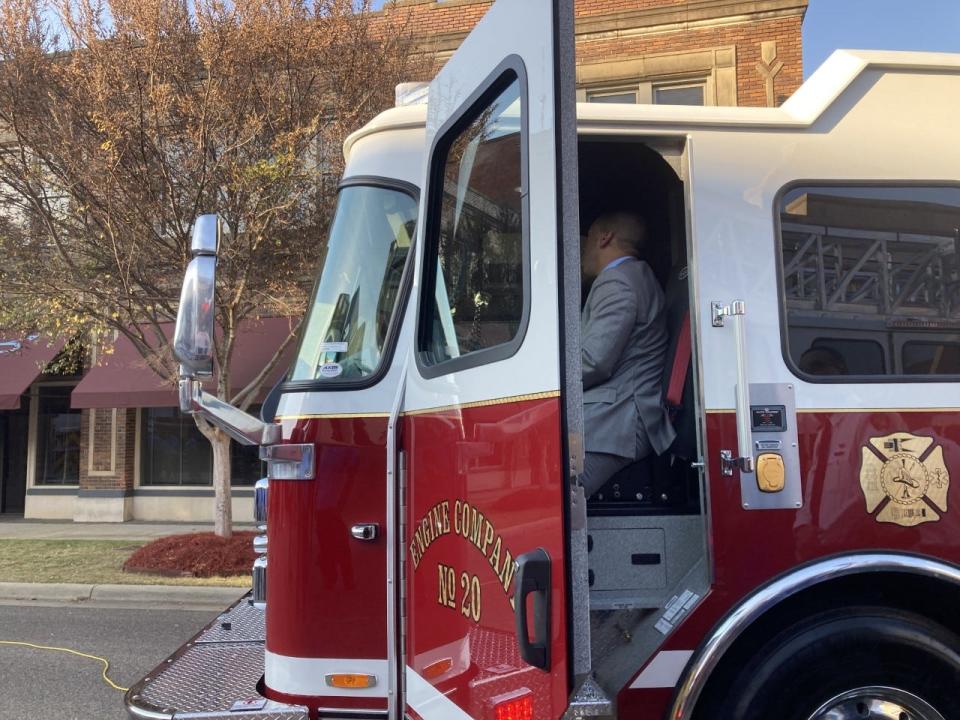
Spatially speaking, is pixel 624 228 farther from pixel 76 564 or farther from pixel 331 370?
pixel 76 564

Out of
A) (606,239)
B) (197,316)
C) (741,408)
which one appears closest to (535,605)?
(741,408)

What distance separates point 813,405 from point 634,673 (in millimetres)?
954

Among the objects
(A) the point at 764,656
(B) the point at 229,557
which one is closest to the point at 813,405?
(A) the point at 764,656

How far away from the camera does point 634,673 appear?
7.38 feet

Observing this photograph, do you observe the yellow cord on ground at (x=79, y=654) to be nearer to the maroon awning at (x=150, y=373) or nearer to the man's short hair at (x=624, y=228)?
the man's short hair at (x=624, y=228)

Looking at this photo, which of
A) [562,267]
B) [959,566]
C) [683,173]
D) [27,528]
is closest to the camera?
[562,267]

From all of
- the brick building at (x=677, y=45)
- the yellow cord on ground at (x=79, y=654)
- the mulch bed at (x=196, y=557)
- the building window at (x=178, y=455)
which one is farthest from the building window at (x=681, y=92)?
the yellow cord on ground at (x=79, y=654)

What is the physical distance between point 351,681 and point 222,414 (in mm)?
1000

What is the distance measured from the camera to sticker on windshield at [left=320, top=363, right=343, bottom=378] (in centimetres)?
271

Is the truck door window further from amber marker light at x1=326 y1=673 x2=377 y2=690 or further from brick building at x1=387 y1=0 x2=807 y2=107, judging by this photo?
brick building at x1=387 y1=0 x2=807 y2=107

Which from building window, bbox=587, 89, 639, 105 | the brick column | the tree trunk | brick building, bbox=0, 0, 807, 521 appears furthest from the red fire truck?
the brick column

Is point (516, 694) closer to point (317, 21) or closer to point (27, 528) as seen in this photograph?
point (317, 21)

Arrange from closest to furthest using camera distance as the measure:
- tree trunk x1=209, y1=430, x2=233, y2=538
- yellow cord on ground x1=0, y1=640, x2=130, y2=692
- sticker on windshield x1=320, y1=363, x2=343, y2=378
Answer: sticker on windshield x1=320, y1=363, x2=343, y2=378
yellow cord on ground x1=0, y1=640, x2=130, y2=692
tree trunk x1=209, y1=430, x2=233, y2=538

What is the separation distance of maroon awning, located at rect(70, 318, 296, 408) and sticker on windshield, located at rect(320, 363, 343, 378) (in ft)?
29.1
